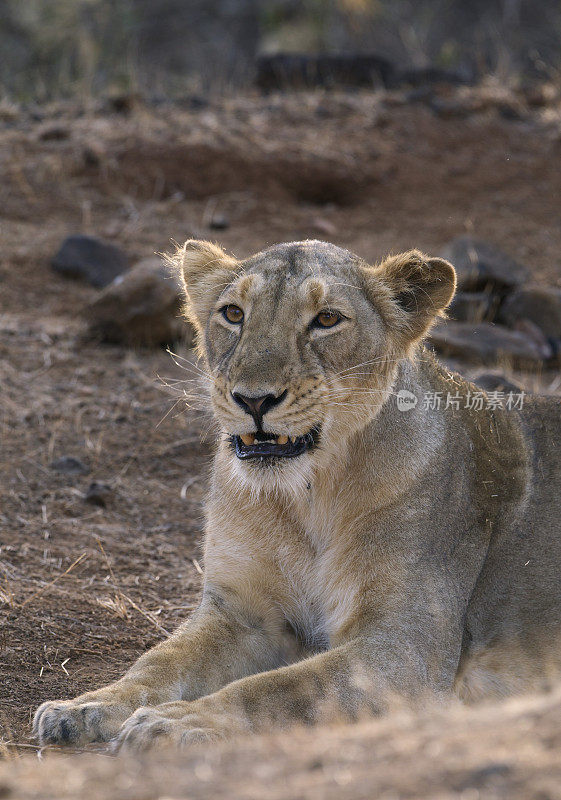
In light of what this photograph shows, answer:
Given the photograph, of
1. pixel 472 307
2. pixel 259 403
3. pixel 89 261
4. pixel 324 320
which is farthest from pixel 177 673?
pixel 89 261

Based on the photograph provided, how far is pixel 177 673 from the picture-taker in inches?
169

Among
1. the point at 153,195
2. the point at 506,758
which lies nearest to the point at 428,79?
the point at 153,195

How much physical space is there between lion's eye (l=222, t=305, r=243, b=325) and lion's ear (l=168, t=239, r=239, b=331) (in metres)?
0.29

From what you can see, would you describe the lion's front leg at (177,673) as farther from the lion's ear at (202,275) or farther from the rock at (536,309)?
the rock at (536,309)

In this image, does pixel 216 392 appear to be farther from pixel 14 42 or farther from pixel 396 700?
pixel 14 42

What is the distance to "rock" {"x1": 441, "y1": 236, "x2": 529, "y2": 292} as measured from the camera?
890cm

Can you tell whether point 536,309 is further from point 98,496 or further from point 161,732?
point 161,732

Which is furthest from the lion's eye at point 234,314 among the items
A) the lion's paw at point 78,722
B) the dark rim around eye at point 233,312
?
the lion's paw at point 78,722

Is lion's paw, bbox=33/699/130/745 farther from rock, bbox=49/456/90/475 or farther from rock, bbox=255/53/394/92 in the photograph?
rock, bbox=255/53/394/92

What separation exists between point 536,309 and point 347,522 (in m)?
5.12

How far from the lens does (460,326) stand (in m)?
8.73

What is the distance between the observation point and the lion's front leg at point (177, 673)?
3.93 metres

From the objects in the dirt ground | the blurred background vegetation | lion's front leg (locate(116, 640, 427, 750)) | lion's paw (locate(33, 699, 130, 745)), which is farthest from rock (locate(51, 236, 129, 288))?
the blurred background vegetation

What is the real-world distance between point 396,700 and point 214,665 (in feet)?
2.52
